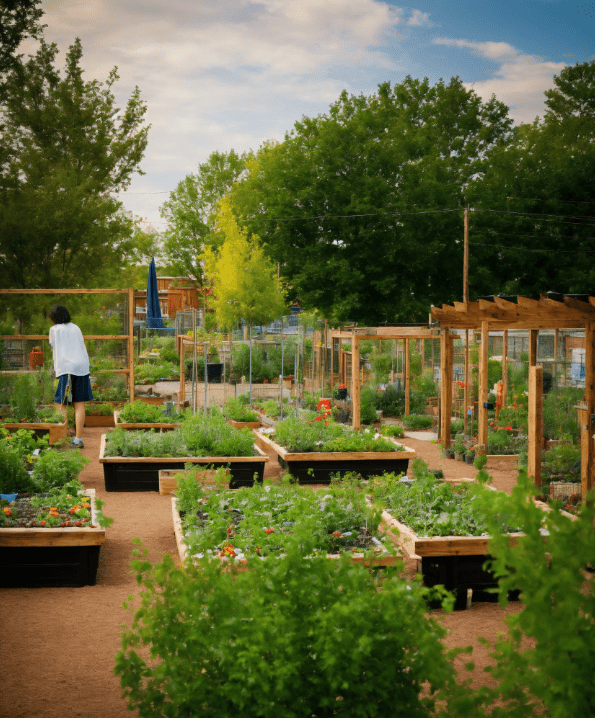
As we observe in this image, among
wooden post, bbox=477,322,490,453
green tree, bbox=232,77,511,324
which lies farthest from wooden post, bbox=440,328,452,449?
green tree, bbox=232,77,511,324

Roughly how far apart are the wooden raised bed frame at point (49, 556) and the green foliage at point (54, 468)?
114 centimetres

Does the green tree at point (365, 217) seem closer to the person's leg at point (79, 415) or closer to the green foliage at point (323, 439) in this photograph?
the green foliage at point (323, 439)

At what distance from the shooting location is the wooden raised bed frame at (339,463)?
331 inches

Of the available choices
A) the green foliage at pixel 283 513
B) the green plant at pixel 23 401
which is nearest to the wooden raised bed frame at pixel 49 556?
the green foliage at pixel 283 513

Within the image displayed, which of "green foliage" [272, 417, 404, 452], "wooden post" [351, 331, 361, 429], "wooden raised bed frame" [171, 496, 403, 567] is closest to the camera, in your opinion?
"wooden raised bed frame" [171, 496, 403, 567]

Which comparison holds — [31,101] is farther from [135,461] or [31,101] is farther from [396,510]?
[396,510]

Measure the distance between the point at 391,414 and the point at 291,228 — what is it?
42.2ft

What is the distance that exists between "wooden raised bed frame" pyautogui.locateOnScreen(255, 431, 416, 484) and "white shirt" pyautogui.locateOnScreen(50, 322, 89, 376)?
302 centimetres

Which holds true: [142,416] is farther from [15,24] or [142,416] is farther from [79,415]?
[15,24]

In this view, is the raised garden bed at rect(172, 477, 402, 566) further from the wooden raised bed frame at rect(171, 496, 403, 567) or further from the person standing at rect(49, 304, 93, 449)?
the person standing at rect(49, 304, 93, 449)

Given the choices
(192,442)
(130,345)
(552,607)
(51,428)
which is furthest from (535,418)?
(130,345)

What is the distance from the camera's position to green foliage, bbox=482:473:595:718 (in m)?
1.66

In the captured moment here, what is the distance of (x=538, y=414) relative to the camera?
276 inches

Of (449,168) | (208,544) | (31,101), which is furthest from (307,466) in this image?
(449,168)
